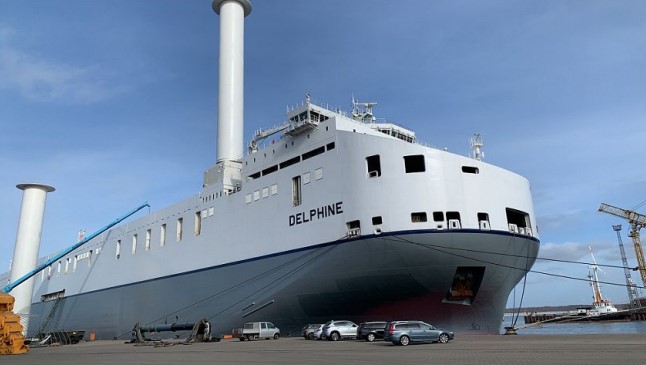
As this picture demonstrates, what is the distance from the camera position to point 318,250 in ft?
67.6

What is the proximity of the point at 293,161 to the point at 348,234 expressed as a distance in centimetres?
631

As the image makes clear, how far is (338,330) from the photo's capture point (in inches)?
792

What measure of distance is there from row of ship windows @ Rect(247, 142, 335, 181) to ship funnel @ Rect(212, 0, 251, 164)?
16.6ft

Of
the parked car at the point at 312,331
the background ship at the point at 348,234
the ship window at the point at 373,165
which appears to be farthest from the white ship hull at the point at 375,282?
the ship window at the point at 373,165

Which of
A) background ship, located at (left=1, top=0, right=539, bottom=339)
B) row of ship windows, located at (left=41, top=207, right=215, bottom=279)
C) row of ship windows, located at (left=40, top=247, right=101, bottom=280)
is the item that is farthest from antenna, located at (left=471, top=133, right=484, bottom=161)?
row of ship windows, located at (left=40, top=247, right=101, bottom=280)

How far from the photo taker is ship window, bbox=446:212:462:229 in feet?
62.5

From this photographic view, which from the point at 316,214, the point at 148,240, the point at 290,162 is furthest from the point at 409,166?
the point at 148,240

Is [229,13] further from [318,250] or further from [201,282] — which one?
[318,250]

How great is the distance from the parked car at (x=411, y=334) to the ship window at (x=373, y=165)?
621 centimetres

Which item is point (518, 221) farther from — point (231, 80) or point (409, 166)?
point (231, 80)

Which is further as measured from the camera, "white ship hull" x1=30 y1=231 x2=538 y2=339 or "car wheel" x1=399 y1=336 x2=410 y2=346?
"white ship hull" x1=30 y1=231 x2=538 y2=339

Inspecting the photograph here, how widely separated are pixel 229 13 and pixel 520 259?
1019 inches

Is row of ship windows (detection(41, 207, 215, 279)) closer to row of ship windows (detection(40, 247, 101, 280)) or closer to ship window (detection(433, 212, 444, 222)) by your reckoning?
row of ship windows (detection(40, 247, 101, 280))

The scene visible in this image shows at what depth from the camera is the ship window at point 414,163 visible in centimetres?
2017
